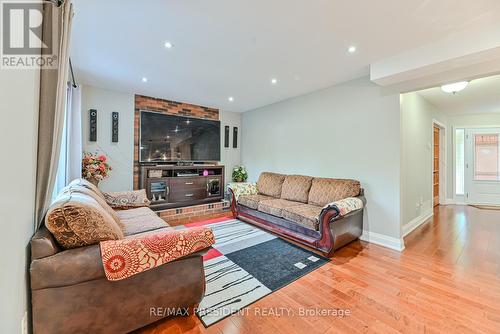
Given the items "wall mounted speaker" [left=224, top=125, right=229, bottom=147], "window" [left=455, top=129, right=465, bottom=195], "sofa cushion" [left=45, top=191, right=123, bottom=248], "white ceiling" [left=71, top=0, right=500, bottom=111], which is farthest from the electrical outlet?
"window" [left=455, top=129, right=465, bottom=195]

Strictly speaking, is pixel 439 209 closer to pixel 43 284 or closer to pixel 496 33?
pixel 496 33

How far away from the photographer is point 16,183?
100cm

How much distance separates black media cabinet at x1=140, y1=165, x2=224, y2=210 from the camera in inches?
168

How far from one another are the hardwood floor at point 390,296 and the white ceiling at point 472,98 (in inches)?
96.9

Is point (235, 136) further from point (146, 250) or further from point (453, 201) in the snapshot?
point (453, 201)

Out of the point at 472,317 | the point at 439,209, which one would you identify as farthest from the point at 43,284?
the point at 439,209

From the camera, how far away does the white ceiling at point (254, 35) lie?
1.77 metres

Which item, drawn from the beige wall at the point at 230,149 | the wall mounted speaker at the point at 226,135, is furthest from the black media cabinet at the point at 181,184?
the wall mounted speaker at the point at 226,135

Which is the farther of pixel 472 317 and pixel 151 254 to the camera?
pixel 472 317

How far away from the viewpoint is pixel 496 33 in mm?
1948

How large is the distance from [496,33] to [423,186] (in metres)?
2.88

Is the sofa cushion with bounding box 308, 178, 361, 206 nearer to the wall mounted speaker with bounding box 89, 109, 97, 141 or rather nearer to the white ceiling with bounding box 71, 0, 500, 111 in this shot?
the white ceiling with bounding box 71, 0, 500, 111

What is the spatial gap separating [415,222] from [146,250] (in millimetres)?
4308

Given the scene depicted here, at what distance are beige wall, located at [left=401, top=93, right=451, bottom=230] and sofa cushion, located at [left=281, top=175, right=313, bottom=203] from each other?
4.47 feet
